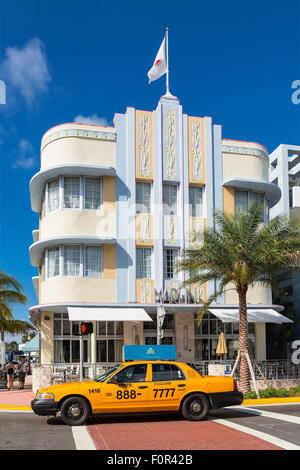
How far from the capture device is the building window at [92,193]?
25016mm

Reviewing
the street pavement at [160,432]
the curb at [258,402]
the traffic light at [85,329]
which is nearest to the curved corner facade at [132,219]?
the curb at [258,402]

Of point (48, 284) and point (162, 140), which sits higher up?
point (162, 140)

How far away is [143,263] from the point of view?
25.6 m

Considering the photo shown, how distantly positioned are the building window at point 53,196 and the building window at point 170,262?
5.59 m

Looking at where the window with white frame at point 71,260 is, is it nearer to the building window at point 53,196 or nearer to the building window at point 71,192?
the building window at point 71,192

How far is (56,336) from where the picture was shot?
24.7m

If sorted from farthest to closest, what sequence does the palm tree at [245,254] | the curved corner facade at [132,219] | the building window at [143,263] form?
the building window at [143,263] → the curved corner facade at [132,219] → the palm tree at [245,254]

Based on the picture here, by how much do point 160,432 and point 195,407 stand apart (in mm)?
1994

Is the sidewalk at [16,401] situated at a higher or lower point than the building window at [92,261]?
lower

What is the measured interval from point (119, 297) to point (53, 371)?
14.7 feet
